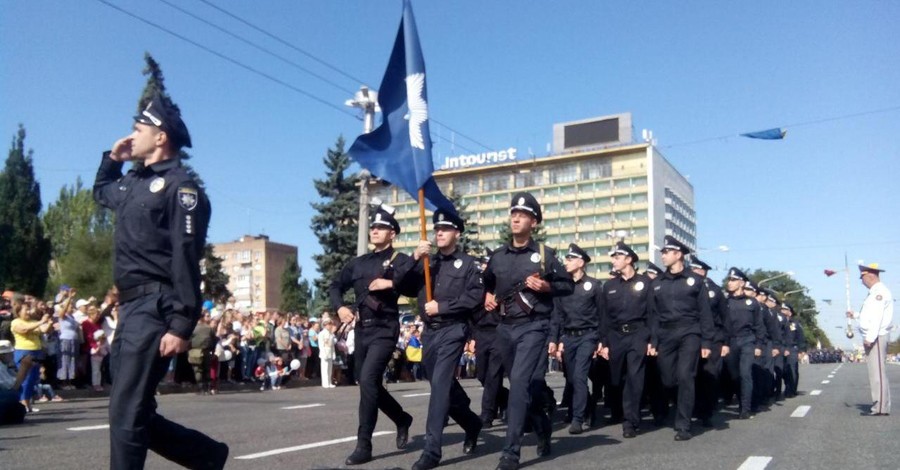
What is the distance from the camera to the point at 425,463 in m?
6.84

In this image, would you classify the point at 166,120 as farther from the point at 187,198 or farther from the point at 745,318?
the point at 745,318

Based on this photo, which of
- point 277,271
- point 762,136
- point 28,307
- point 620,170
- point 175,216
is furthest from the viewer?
point 277,271

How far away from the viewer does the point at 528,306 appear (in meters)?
7.48

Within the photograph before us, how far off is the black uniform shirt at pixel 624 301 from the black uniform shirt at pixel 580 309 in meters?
0.12

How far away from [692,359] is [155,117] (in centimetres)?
706

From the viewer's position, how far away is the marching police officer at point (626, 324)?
10445 mm

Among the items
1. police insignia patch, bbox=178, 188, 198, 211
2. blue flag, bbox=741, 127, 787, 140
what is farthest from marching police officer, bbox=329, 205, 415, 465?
blue flag, bbox=741, 127, 787, 140

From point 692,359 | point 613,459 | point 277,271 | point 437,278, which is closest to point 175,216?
point 437,278

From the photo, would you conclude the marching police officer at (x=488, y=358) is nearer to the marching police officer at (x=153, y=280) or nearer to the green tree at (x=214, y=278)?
the marching police officer at (x=153, y=280)

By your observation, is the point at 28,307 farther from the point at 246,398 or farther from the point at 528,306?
the point at 528,306

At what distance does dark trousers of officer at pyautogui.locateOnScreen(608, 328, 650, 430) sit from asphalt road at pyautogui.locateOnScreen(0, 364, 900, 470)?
304 millimetres

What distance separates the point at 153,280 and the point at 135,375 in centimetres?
50

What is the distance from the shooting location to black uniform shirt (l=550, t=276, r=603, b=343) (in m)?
10.8

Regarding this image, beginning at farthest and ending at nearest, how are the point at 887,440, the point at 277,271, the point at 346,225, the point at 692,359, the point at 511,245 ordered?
1. the point at 277,271
2. the point at 346,225
3. the point at 692,359
4. the point at 887,440
5. the point at 511,245
